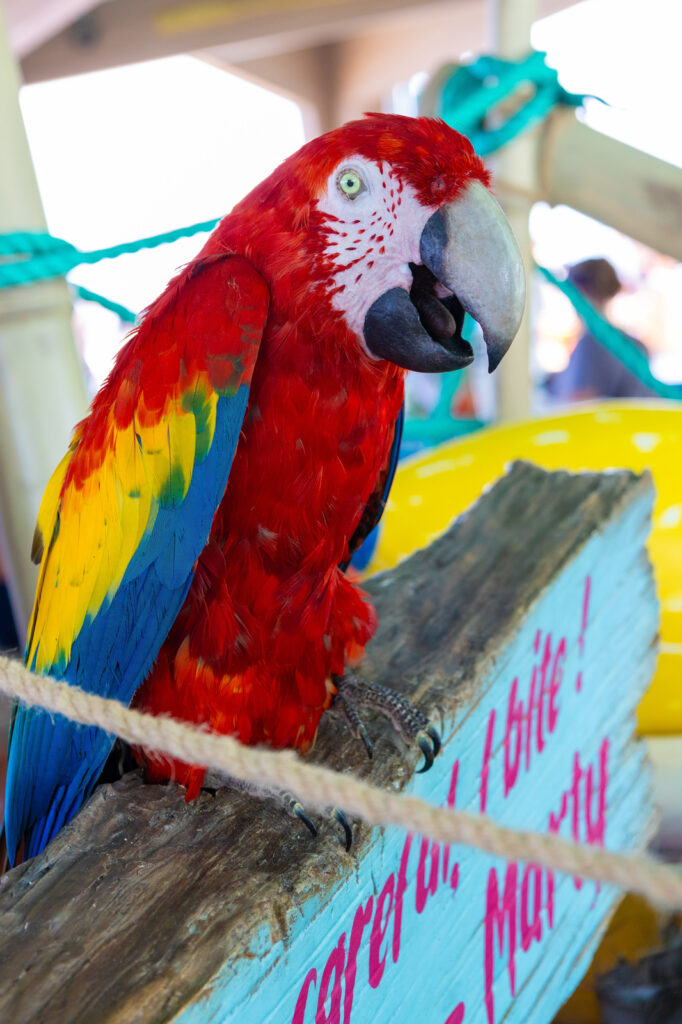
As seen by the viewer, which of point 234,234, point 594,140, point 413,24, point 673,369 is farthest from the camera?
point 673,369

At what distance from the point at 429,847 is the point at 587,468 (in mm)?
659

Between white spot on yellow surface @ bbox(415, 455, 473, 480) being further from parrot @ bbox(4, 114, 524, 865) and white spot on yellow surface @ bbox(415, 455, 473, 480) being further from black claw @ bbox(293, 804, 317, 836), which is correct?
black claw @ bbox(293, 804, 317, 836)

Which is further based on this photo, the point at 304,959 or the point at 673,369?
the point at 673,369

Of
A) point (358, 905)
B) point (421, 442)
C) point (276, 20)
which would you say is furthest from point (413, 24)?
point (358, 905)

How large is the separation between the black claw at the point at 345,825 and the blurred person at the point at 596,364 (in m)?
2.07

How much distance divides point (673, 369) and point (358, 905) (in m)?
4.60

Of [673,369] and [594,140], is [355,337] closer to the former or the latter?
[594,140]

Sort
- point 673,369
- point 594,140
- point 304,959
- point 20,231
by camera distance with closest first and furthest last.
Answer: point 304,959 < point 20,231 < point 594,140 < point 673,369

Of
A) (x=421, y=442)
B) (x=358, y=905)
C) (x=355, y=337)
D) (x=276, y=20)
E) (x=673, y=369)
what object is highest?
(x=276, y=20)

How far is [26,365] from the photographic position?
0.79 meters

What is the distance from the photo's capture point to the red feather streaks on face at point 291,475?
484 millimetres

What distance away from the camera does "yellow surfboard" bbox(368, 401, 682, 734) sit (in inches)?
37.6

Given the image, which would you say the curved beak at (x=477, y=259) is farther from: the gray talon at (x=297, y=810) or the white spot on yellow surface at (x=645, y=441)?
the white spot on yellow surface at (x=645, y=441)

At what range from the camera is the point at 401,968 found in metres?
0.49
